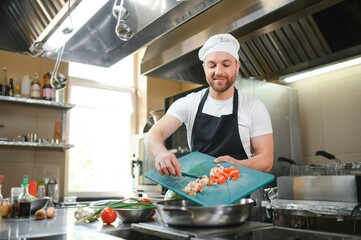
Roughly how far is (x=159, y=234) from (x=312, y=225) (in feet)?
5.04

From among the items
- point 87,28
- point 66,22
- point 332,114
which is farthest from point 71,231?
point 332,114

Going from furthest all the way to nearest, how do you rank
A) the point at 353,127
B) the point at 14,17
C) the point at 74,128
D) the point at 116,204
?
the point at 74,128 → the point at 353,127 → the point at 14,17 → the point at 116,204

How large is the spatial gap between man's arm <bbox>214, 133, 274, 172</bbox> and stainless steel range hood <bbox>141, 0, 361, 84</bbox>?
74 cm

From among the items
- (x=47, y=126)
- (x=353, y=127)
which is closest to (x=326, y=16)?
(x=353, y=127)

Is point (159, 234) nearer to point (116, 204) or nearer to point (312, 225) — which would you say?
point (116, 204)

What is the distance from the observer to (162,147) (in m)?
1.31

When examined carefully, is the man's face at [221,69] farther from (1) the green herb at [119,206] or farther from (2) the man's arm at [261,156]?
(1) the green herb at [119,206]

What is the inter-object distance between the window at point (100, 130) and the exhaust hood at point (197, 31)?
2017 millimetres

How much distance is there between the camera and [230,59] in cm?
134

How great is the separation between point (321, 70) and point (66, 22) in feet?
6.47

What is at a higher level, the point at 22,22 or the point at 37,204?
the point at 22,22

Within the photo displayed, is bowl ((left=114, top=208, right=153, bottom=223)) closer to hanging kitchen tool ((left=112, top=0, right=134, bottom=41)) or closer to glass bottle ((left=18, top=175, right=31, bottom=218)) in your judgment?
glass bottle ((left=18, top=175, right=31, bottom=218))

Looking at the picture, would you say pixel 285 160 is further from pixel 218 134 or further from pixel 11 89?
pixel 11 89

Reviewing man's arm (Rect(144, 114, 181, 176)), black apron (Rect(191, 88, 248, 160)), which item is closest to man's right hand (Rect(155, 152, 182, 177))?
man's arm (Rect(144, 114, 181, 176))
